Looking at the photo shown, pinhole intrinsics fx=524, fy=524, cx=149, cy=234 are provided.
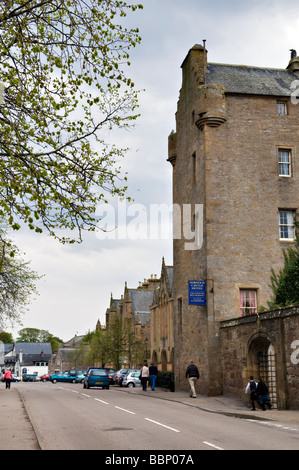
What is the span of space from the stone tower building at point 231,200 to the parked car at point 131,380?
41.7ft

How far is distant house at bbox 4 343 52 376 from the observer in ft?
392

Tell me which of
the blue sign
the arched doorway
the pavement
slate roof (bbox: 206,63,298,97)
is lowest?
the pavement

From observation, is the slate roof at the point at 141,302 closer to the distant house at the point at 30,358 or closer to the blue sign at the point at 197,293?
the distant house at the point at 30,358

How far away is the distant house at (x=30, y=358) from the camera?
119 metres

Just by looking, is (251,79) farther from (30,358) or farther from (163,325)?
(30,358)

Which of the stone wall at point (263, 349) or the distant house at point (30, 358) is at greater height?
the stone wall at point (263, 349)

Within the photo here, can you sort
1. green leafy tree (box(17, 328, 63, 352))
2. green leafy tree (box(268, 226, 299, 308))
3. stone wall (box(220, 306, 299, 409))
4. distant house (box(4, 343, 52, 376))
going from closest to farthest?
stone wall (box(220, 306, 299, 409)) < green leafy tree (box(268, 226, 299, 308)) < distant house (box(4, 343, 52, 376)) < green leafy tree (box(17, 328, 63, 352))

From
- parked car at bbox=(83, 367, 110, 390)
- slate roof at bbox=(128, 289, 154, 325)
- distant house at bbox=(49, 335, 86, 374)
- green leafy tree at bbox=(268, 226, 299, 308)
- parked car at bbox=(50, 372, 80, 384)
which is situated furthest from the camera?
distant house at bbox=(49, 335, 86, 374)

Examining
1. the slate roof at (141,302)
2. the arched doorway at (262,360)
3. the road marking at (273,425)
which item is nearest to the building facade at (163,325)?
the slate roof at (141,302)

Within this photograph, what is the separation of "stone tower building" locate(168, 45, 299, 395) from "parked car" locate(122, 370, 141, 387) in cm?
1271

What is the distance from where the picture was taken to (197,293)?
26125mm

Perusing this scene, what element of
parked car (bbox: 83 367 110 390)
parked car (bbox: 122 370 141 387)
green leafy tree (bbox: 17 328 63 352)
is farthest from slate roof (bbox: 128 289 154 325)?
green leafy tree (bbox: 17 328 63 352)

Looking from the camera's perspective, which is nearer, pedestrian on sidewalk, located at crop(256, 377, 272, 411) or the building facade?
pedestrian on sidewalk, located at crop(256, 377, 272, 411)

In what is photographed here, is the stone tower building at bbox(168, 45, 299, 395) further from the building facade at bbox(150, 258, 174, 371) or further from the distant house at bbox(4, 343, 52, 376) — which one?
the distant house at bbox(4, 343, 52, 376)
